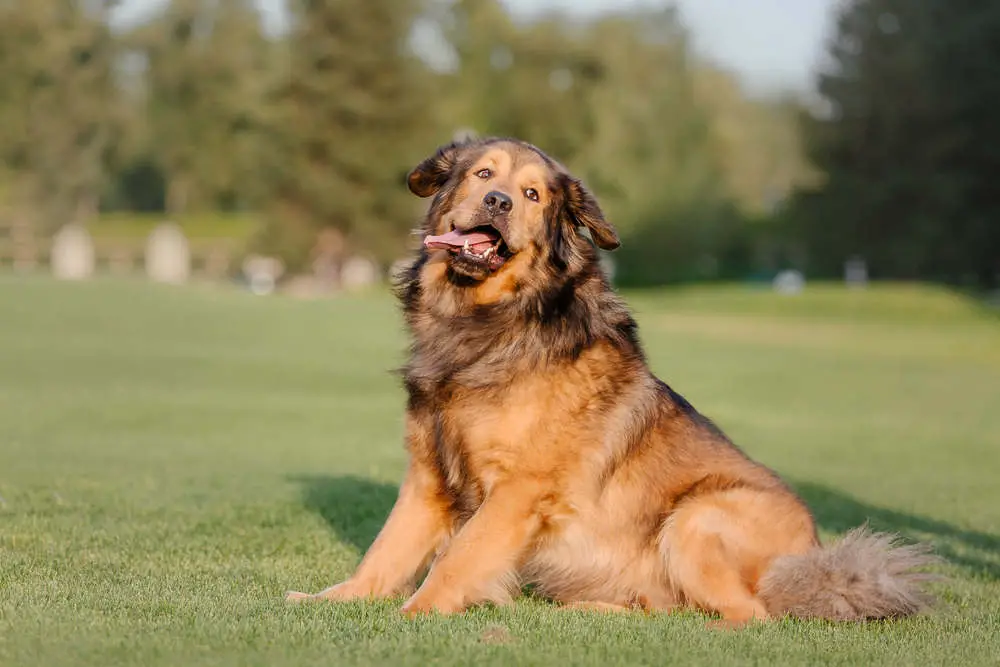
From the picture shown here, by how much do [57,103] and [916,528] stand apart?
63.6 meters

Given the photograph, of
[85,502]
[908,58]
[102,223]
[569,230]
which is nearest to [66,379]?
[85,502]

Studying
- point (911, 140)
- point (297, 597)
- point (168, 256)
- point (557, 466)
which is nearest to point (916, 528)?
point (557, 466)

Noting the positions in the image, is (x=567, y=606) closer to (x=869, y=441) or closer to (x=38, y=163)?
(x=869, y=441)

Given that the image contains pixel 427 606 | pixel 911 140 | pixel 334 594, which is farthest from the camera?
pixel 911 140

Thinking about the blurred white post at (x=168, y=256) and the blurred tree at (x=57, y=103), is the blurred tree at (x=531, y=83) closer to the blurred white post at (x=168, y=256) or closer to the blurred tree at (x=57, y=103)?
the blurred white post at (x=168, y=256)

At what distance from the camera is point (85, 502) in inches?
340

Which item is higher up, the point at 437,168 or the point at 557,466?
the point at 437,168

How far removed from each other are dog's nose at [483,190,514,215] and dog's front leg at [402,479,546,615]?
1244 mm

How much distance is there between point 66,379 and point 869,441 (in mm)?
12587

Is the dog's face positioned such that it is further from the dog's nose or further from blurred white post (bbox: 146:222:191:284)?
blurred white post (bbox: 146:222:191:284)

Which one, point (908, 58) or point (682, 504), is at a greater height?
point (908, 58)

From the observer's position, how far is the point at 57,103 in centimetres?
6556

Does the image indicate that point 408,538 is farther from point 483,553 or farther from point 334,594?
point 483,553

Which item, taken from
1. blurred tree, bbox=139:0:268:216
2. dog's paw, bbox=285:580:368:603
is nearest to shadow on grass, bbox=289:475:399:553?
dog's paw, bbox=285:580:368:603
